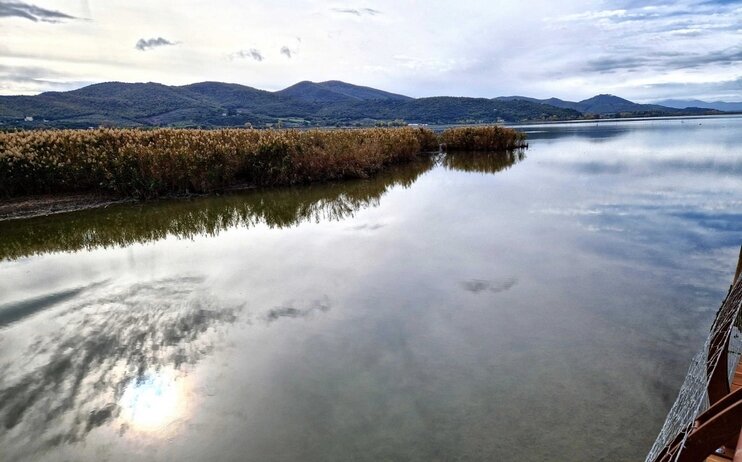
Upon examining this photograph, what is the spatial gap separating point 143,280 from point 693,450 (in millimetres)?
7086

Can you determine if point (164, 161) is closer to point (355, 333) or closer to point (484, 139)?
point (355, 333)

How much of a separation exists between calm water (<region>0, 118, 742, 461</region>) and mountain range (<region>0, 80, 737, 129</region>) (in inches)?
2306

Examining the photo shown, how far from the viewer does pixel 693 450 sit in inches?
75.6

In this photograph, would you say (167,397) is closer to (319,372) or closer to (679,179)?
Result: (319,372)

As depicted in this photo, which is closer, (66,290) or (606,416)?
(606,416)

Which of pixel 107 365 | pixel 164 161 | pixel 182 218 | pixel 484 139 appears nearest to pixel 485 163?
pixel 484 139

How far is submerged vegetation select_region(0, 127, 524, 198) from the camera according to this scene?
13109 millimetres

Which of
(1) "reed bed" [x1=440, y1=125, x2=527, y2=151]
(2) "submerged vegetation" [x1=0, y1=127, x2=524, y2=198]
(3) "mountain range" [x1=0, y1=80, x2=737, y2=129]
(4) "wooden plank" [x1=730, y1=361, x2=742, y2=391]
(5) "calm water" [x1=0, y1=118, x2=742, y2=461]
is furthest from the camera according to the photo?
(3) "mountain range" [x1=0, y1=80, x2=737, y2=129]

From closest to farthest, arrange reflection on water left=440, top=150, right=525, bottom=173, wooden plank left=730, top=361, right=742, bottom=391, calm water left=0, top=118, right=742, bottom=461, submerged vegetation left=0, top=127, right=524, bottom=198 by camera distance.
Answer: wooden plank left=730, top=361, right=742, bottom=391 < calm water left=0, top=118, right=742, bottom=461 < submerged vegetation left=0, top=127, right=524, bottom=198 < reflection on water left=440, top=150, right=525, bottom=173

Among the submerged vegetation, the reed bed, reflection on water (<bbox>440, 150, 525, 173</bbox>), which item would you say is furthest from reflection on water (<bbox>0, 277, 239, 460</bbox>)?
the reed bed

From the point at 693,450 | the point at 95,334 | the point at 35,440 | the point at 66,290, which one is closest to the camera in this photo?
the point at 693,450

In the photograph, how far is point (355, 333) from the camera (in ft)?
16.5

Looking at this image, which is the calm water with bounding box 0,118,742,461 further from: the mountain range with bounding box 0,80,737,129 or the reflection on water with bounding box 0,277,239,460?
the mountain range with bounding box 0,80,737,129

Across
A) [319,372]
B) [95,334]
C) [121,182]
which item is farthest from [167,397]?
[121,182]
